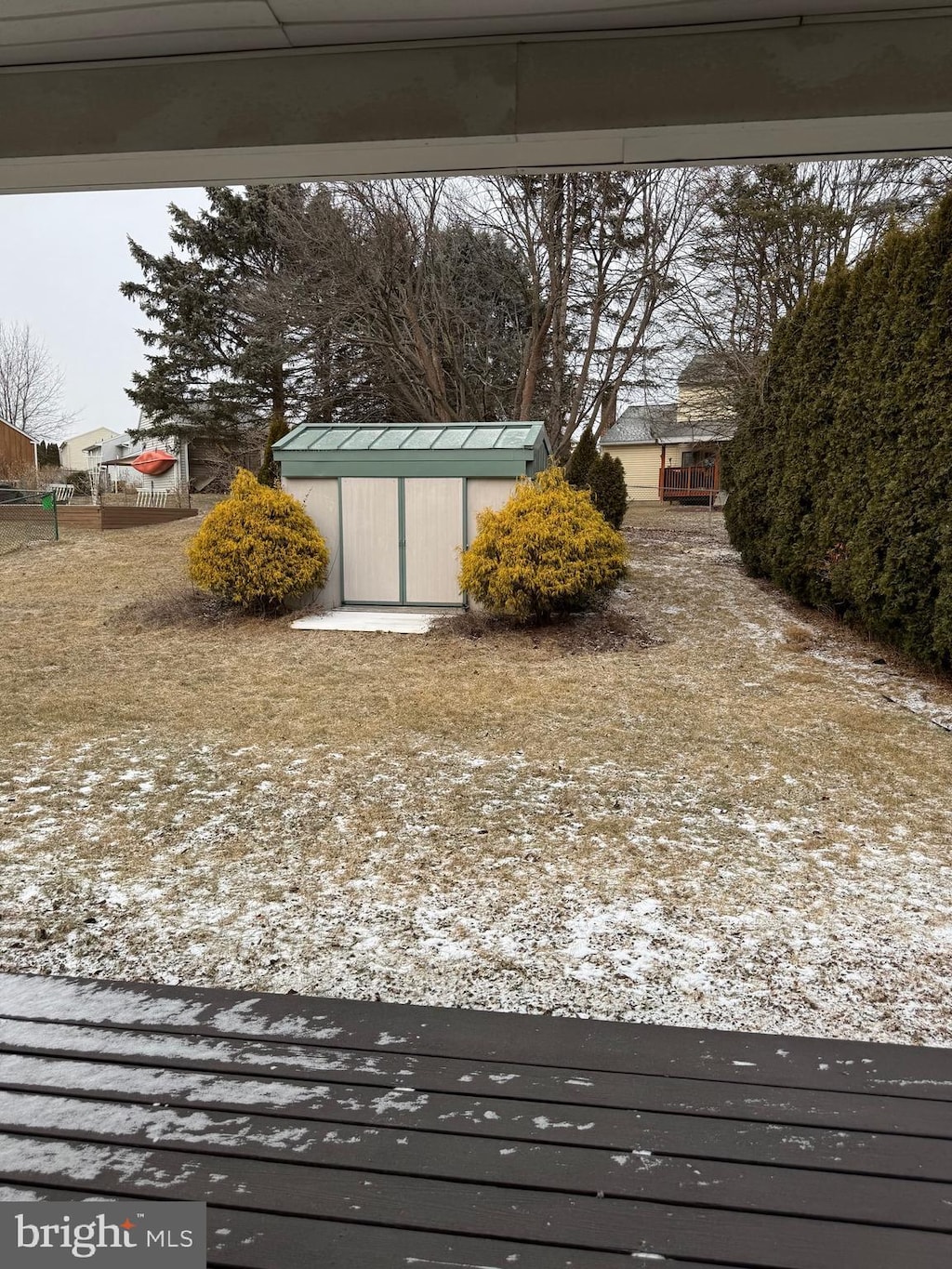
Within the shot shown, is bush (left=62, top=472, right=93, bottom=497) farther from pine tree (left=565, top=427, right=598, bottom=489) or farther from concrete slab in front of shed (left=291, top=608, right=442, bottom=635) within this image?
concrete slab in front of shed (left=291, top=608, right=442, bottom=635)

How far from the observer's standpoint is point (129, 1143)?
1.55 metres

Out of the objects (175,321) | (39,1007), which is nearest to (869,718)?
(39,1007)

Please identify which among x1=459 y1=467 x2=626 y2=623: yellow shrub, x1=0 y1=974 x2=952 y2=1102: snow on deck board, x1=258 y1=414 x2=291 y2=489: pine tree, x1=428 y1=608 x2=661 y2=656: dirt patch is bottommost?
x1=0 y1=974 x2=952 y2=1102: snow on deck board

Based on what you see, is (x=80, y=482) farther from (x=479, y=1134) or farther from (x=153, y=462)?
(x=479, y=1134)

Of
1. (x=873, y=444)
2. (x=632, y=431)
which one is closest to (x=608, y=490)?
(x=873, y=444)

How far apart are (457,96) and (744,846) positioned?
134 inches

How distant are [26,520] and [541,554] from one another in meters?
11.7

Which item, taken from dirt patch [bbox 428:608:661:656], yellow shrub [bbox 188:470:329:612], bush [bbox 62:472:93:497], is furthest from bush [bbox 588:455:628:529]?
bush [bbox 62:472:93:497]

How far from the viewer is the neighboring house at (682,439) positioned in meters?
15.5

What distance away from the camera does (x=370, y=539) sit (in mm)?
9367

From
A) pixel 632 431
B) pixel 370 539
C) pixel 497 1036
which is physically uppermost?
pixel 632 431

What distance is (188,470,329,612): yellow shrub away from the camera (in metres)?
8.70

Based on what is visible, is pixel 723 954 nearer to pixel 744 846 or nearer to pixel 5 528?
pixel 744 846

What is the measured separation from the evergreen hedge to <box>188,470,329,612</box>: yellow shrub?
5.47 metres
